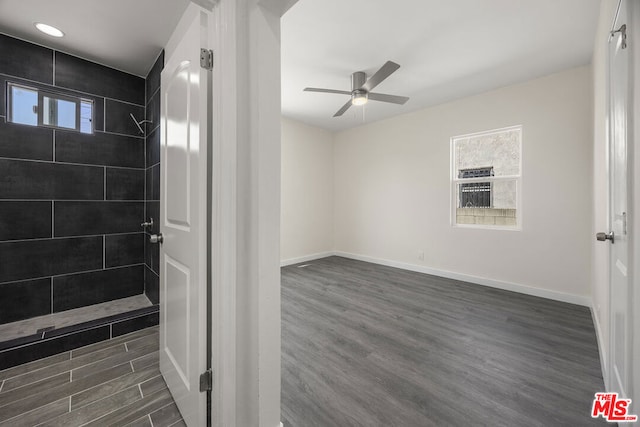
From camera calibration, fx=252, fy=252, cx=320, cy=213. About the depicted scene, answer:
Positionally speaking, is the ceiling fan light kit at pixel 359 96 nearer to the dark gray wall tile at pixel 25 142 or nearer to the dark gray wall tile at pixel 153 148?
the dark gray wall tile at pixel 153 148

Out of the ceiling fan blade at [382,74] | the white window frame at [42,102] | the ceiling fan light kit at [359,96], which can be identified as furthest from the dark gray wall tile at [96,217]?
the ceiling fan blade at [382,74]

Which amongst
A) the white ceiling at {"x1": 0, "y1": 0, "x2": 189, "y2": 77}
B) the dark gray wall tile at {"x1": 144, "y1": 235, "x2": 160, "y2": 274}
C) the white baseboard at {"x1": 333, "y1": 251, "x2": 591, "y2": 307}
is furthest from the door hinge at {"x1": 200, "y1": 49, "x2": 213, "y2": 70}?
the white baseboard at {"x1": 333, "y1": 251, "x2": 591, "y2": 307}

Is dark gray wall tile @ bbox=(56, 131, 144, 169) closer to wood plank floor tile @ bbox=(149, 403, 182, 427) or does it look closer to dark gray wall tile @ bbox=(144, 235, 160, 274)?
dark gray wall tile @ bbox=(144, 235, 160, 274)

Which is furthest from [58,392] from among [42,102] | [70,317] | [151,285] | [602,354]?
[602,354]

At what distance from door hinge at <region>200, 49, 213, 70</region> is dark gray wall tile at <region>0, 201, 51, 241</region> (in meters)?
2.27

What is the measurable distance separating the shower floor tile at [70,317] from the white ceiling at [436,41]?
114 inches

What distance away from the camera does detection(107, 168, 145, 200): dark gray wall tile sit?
2540 mm

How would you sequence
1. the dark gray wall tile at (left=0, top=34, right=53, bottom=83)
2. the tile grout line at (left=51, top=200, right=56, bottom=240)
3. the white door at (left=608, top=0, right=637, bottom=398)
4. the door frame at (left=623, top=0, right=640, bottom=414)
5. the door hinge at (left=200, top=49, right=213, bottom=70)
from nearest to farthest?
the door frame at (left=623, top=0, right=640, bottom=414), the white door at (left=608, top=0, right=637, bottom=398), the door hinge at (left=200, top=49, right=213, bottom=70), the dark gray wall tile at (left=0, top=34, right=53, bottom=83), the tile grout line at (left=51, top=200, right=56, bottom=240)

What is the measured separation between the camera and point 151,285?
2496 mm

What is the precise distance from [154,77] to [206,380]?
2659mm

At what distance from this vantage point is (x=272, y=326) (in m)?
1.11

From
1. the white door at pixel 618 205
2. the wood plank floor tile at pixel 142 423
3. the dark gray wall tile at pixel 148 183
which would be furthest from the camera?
the dark gray wall tile at pixel 148 183

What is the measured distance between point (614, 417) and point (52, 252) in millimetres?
3906

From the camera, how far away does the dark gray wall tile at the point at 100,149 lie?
2303 mm
